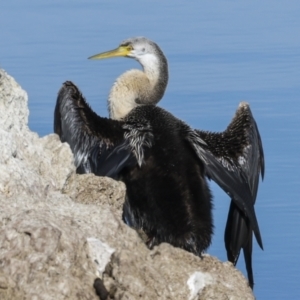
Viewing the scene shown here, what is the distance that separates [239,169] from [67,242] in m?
3.24

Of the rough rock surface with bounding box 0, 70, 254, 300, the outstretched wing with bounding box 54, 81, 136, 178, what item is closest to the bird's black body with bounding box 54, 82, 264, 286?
the outstretched wing with bounding box 54, 81, 136, 178

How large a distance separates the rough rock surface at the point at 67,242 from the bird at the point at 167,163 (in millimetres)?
1341

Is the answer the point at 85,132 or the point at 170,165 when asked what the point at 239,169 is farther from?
the point at 85,132

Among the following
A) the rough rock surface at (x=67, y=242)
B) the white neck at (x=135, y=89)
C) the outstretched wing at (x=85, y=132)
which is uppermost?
the white neck at (x=135, y=89)

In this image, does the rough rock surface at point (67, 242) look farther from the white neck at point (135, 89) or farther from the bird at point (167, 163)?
the white neck at point (135, 89)

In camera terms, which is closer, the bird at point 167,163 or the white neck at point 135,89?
the bird at point 167,163

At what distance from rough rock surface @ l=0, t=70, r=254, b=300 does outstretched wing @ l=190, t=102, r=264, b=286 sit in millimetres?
1963

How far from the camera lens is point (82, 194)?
4.23 meters

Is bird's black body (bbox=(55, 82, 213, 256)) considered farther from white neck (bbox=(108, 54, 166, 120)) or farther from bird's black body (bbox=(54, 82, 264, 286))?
white neck (bbox=(108, 54, 166, 120))

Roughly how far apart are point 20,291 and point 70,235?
0.24 m

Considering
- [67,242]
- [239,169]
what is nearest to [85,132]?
[239,169]

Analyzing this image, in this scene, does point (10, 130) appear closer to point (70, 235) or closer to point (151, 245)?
point (70, 235)

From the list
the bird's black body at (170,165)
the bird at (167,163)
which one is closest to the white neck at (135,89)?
the bird at (167,163)

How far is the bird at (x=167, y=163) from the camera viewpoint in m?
5.60
